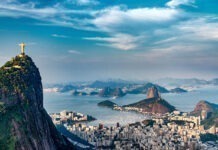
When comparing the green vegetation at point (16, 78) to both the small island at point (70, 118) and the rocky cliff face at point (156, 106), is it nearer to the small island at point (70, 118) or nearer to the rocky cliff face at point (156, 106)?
the small island at point (70, 118)

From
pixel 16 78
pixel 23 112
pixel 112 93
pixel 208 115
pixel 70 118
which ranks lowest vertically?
pixel 70 118

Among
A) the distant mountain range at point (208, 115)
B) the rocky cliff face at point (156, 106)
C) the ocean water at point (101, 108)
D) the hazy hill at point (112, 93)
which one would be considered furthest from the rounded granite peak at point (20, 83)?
the hazy hill at point (112, 93)

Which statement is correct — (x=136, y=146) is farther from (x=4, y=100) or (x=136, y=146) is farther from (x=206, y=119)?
(x=206, y=119)

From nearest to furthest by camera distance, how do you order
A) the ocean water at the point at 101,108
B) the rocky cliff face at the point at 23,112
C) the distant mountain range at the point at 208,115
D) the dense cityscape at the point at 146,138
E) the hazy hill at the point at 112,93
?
the rocky cliff face at the point at 23,112
the dense cityscape at the point at 146,138
the distant mountain range at the point at 208,115
the ocean water at the point at 101,108
the hazy hill at the point at 112,93

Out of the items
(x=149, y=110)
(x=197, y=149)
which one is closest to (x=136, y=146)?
(x=197, y=149)

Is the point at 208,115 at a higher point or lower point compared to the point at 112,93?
lower

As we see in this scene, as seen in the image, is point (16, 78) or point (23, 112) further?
point (16, 78)

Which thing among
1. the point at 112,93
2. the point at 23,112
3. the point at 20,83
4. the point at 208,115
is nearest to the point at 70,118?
the point at 208,115

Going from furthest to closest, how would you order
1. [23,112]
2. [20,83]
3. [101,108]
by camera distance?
[101,108] < [20,83] < [23,112]

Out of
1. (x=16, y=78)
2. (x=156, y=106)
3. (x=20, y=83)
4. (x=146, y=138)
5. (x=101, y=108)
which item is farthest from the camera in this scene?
(x=101, y=108)

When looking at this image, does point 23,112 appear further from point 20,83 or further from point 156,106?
point 156,106
